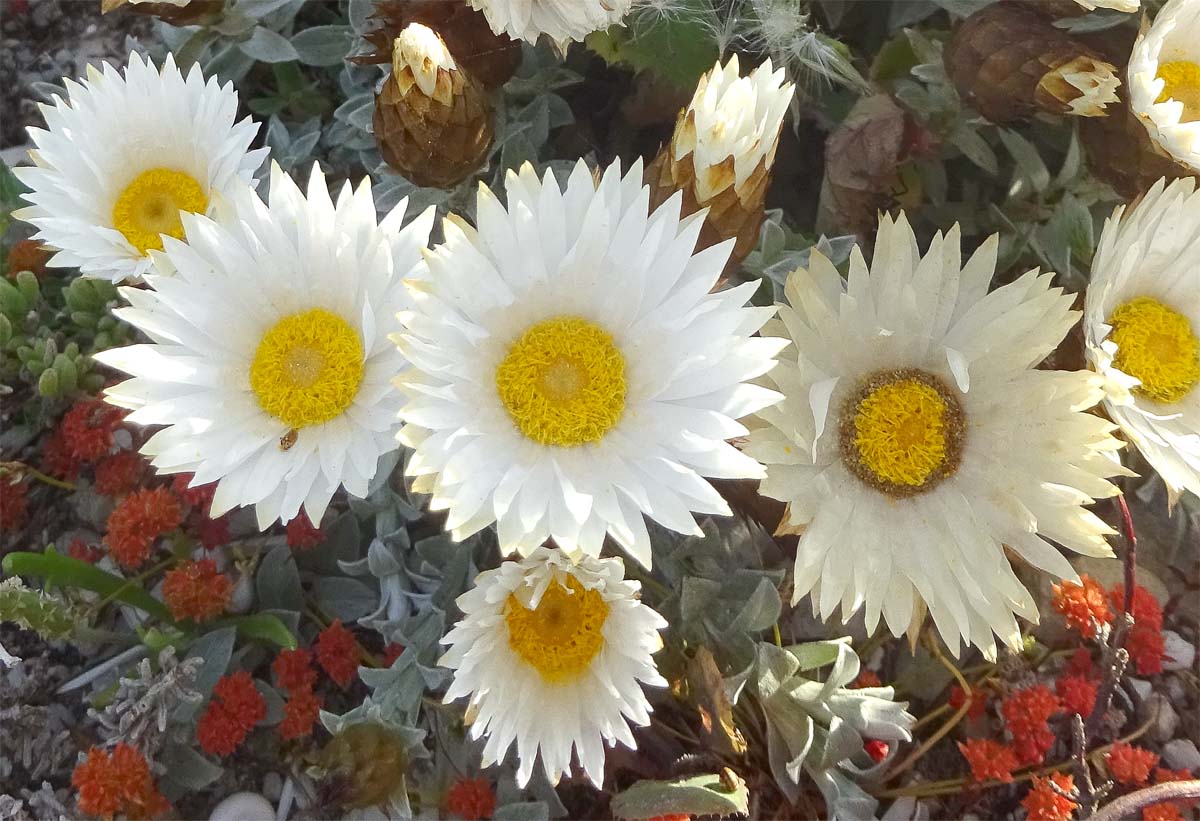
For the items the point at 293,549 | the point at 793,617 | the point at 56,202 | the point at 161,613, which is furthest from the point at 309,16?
the point at 793,617

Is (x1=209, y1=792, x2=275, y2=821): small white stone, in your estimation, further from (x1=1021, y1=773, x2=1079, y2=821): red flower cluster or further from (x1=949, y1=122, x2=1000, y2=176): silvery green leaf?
(x1=949, y1=122, x2=1000, y2=176): silvery green leaf

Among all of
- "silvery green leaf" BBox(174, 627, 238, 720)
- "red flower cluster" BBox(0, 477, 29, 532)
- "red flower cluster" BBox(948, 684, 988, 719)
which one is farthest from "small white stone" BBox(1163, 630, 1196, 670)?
"red flower cluster" BBox(0, 477, 29, 532)

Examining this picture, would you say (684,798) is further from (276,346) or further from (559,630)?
(276,346)

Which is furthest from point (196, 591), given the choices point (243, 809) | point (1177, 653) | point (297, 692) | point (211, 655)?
point (1177, 653)

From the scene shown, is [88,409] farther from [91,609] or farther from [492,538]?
[492,538]

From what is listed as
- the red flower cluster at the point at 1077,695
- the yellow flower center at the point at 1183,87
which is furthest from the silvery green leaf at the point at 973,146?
the red flower cluster at the point at 1077,695

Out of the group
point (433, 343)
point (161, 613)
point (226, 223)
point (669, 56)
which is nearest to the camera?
point (433, 343)

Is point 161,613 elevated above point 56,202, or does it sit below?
below
